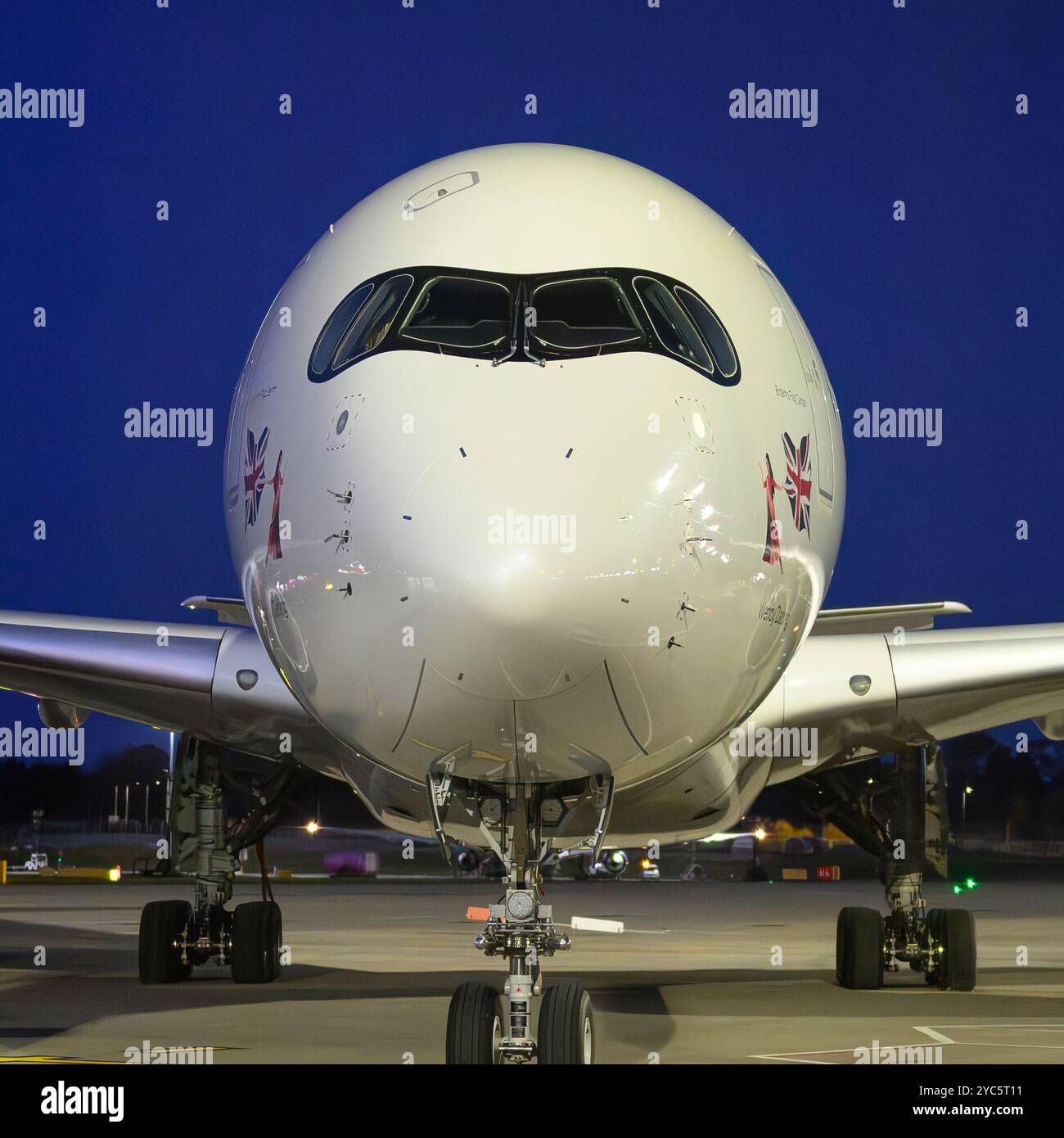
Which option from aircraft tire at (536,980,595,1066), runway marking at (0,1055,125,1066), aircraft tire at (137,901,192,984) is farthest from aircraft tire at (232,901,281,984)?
aircraft tire at (536,980,595,1066)

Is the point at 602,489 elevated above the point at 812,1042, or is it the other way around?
the point at 602,489

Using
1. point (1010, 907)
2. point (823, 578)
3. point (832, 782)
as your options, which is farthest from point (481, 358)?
point (1010, 907)

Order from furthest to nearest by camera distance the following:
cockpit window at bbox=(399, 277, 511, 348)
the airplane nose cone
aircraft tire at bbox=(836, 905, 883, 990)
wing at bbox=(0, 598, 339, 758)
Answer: aircraft tire at bbox=(836, 905, 883, 990)
wing at bbox=(0, 598, 339, 758)
cockpit window at bbox=(399, 277, 511, 348)
the airplane nose cone

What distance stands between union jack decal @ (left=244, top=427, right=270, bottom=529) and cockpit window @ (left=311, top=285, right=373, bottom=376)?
35cm

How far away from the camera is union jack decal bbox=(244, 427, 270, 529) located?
6684 millimetres

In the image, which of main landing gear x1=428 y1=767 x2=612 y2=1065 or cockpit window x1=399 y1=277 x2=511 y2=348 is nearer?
cockpit window x1=399 y1=277 x2=511 y2=348

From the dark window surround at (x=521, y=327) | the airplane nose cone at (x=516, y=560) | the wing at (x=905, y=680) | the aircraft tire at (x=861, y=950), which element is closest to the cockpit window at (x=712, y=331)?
the dark window surround at (x=521, y=327)

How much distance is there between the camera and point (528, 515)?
5586 millimetres

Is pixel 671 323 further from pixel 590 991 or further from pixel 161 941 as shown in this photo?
pixel 161 941

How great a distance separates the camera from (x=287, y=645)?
6547mm

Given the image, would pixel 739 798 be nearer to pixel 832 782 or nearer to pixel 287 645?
pixel 832 782

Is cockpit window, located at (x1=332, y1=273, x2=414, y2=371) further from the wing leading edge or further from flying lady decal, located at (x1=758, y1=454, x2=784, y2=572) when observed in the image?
the wing leading edge

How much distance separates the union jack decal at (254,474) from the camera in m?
6.68
